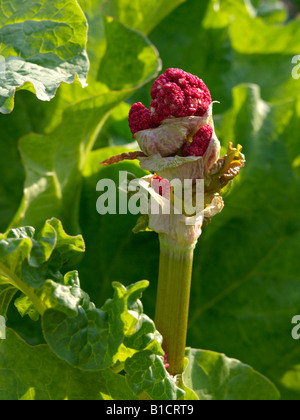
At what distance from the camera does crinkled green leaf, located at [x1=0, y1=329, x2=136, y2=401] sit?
1.13 m

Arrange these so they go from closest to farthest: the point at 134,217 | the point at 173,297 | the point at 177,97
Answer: the point at 177,97 < the point at 173,297 < the point at 134,217

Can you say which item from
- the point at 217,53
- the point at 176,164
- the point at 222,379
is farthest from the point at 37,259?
→ the point at 217,53

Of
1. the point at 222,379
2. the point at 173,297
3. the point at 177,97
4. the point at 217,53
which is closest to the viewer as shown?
the point at 177,97

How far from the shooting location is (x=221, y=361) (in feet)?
4.23

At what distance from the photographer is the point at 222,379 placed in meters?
1.29

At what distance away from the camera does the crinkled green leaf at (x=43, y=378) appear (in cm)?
113

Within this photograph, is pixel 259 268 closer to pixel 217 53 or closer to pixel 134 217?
pixel 134 217

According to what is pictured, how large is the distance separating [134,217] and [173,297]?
46cm

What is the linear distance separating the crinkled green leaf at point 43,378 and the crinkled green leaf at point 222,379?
0.20 m

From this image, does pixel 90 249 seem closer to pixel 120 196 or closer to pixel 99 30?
pixel 120 196

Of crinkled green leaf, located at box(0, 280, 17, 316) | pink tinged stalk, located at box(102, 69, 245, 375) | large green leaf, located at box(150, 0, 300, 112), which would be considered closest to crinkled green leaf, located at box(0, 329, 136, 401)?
crinkled green leaf, located at box(0, 280, 17, 316)

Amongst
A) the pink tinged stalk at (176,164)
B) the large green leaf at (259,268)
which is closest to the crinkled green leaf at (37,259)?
the pink tinged stalk at (176,164)
